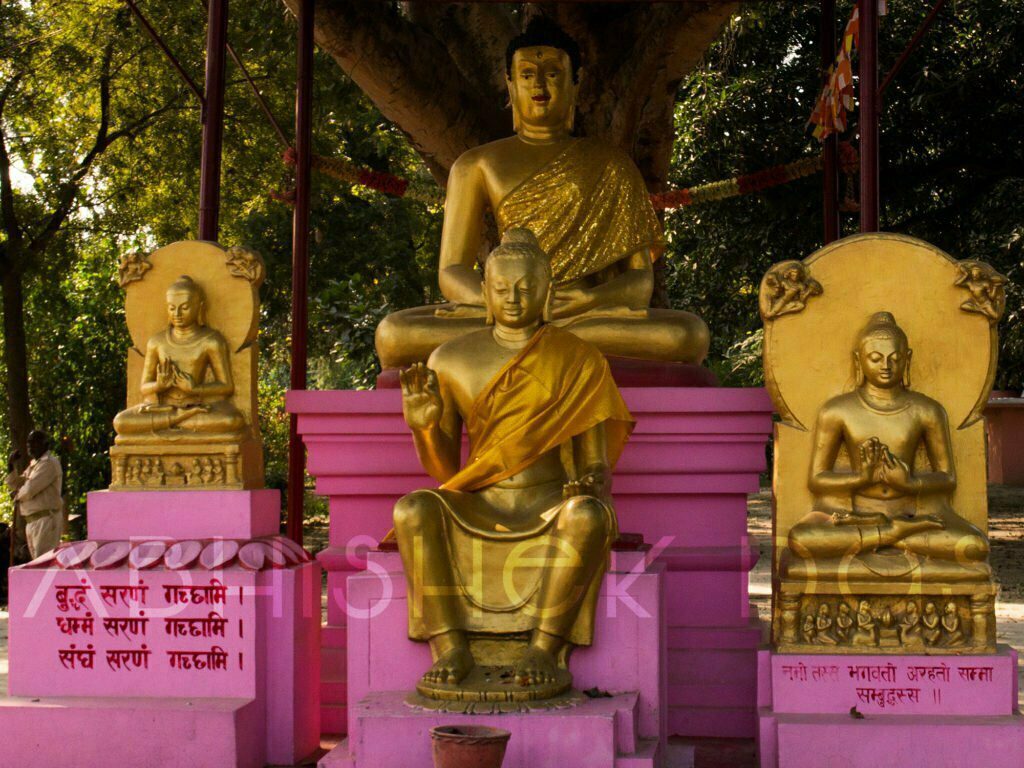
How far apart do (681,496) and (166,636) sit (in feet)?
6.93

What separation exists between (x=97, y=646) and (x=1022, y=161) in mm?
12130

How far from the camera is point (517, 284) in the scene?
4.89 m

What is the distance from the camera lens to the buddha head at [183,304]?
5.52 meters

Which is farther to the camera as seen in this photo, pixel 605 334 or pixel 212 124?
pixel 212 124

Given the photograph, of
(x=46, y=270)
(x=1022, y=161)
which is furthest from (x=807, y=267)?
(x=1022, y=161)

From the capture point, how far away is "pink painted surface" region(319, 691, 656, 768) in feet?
13.7

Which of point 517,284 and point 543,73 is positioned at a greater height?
point 543,73

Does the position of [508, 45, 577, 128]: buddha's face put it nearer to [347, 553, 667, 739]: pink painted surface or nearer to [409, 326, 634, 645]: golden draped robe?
[409, 326, 634, 645]: golden draped robe

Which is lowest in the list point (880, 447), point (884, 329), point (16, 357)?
point (880, 447)

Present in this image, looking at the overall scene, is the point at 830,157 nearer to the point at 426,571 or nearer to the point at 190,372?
the point at 190,372

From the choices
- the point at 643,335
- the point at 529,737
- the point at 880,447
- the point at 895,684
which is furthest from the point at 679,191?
the point at 529,737

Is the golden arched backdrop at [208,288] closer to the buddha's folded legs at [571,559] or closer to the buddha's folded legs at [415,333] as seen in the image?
the buddha's folded legs at [415,333]

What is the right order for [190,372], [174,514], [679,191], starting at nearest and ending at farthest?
[174,514]
[190,372]
[679,191]

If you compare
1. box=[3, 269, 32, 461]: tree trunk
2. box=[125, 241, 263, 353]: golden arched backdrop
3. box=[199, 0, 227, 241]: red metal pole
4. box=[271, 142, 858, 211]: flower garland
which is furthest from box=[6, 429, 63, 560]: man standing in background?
box=[125, 241, 263, 353]: golden arched backdrop
